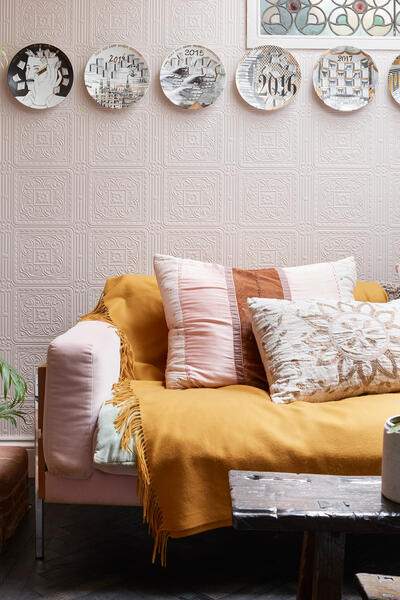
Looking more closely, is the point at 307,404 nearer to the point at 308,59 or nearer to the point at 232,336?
the point at 232,336

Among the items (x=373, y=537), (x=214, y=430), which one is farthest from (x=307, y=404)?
(x=373, y=537)

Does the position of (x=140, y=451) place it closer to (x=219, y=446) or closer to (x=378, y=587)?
(x=219, y=446)

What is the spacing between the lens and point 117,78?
7.95ft

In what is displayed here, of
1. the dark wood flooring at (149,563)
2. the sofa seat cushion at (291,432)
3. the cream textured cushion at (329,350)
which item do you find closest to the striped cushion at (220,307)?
the cream textured cushion at (329,350)

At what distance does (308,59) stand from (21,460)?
203 centimetres

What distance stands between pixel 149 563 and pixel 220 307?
33.9 inches

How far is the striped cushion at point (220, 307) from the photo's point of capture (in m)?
1.91

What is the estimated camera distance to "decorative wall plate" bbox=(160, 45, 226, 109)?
2426mm

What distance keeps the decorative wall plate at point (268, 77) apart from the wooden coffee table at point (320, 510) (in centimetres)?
183

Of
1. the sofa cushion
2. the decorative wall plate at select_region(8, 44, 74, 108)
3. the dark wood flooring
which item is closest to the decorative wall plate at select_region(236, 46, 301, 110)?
the decorative wall plate at select_region(8, 44, 74, 108)

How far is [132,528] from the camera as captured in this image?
186 cm

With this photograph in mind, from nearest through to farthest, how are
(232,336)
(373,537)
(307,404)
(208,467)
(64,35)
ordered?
(208,467) → (307,404) → (373,537) → (232,336) → (64,35)

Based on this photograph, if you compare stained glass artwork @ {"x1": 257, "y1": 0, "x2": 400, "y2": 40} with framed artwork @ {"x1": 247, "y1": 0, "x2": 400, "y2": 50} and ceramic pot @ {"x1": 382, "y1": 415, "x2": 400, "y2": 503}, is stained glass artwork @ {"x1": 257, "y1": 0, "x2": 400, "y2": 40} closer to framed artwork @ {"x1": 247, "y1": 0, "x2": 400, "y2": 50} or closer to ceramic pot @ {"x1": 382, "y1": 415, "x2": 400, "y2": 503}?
framed artwork @ {"x1": 247, "y1": 0, "x2": 400, "y2": 50}

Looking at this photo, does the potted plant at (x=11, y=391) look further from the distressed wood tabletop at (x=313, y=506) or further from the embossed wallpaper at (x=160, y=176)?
the distressed wood tabletop at (x=313, y=506)
